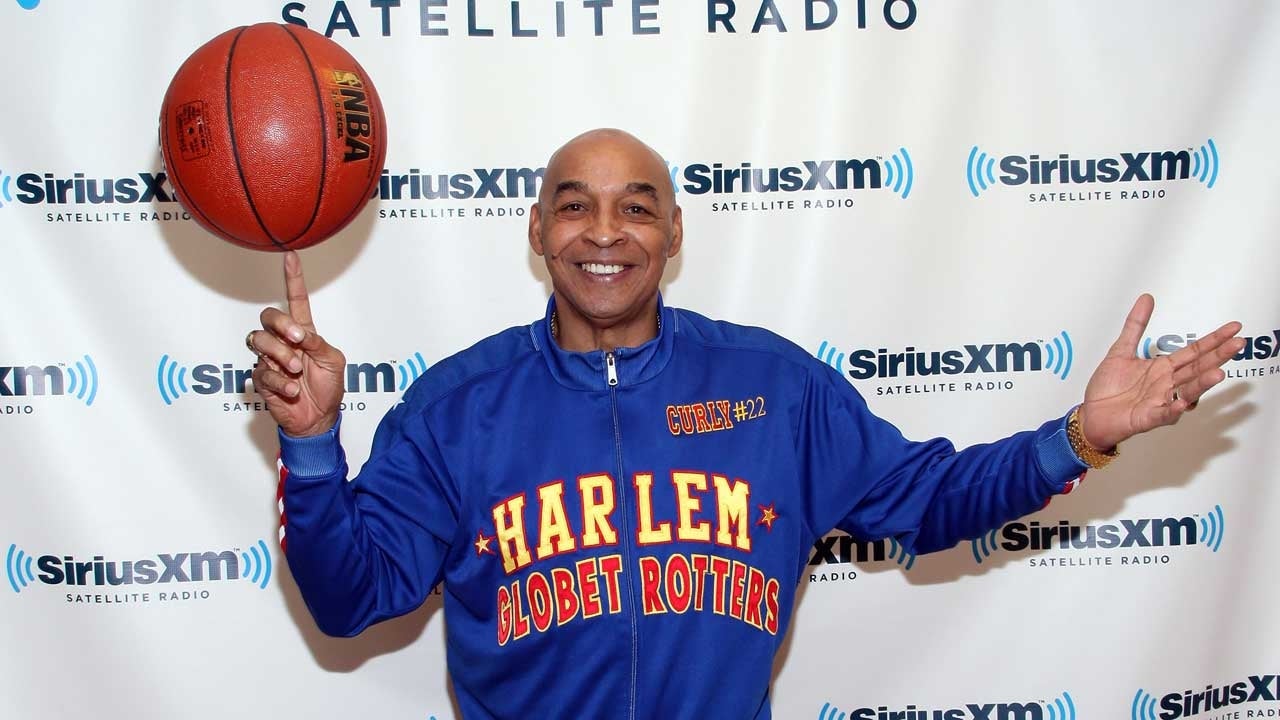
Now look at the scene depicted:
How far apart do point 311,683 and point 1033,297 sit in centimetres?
175

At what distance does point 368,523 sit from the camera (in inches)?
60.7

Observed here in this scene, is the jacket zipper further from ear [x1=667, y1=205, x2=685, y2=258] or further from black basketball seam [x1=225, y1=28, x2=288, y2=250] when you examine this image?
black basketball seam [x1=225, y1=28, x2=288, y2=250]

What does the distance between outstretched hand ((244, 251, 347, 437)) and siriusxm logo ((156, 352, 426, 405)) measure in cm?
65

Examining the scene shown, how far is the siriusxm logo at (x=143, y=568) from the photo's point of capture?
2.02 meters

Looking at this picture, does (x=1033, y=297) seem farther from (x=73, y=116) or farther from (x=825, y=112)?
(x=73, y=116)

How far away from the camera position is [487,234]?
6.82 ft

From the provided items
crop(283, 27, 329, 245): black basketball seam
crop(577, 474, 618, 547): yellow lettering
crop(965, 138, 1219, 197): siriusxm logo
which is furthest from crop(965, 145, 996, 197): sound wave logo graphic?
crop(283, 27, 329, 245): black basketball seam

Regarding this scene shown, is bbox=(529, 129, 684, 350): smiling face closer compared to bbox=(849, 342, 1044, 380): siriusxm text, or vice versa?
bbox=(529, 129, 684, 350): smiling face

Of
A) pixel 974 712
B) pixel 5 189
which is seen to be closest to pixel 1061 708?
pixel 974 712

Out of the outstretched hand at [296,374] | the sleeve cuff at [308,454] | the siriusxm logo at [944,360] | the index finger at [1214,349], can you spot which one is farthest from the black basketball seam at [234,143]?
the index finger at [1214,349]

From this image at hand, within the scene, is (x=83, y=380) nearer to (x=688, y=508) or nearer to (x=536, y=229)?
(x=536, y=229)

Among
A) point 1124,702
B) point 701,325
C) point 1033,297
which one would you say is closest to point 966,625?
point 1124,702

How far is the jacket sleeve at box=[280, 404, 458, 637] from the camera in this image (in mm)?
1359

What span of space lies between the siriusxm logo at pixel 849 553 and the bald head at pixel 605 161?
35.9 inches
